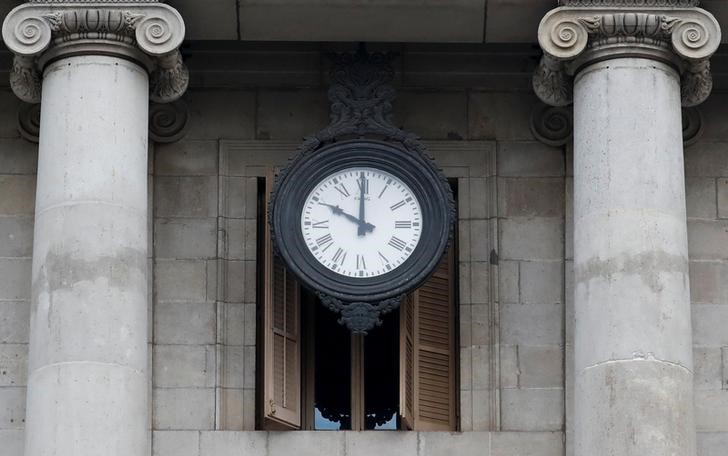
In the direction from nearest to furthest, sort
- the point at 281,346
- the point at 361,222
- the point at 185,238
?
the point at 361,222 < the point at 281,346 < the point at 185,238

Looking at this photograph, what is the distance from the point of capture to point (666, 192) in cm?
2678

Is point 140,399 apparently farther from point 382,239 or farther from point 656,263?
point 656,263

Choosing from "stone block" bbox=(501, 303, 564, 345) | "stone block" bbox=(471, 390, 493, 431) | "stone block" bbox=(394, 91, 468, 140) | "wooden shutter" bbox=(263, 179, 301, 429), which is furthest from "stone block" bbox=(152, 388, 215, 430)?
"stone block" bbox=(394, 91, 468, 140)

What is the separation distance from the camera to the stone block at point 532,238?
28938mm

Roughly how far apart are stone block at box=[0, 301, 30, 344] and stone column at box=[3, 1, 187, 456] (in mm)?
1837

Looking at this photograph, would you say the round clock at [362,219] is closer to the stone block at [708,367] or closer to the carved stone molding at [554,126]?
the carved stone molding at [554,126]

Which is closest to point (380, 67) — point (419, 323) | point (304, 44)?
point (304, 44)

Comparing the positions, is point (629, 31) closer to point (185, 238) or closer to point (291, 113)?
point (291, 113)

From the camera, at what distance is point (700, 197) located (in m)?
29.2

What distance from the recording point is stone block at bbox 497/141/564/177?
29266mm

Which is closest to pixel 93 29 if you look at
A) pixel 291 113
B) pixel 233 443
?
pixel 291 113

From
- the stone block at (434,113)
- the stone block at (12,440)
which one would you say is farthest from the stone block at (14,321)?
the stone block at (434,113)

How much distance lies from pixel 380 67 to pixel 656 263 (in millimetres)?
4247

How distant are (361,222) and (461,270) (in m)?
1.55
